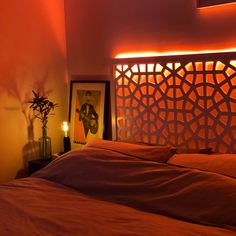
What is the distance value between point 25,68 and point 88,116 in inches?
26.8

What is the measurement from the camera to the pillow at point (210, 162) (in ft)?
6.64

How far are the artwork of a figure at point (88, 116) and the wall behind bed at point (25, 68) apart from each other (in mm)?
313

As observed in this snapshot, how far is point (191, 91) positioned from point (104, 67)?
93 centimetres

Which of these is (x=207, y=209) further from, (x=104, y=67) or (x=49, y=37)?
(x=49, y=37)

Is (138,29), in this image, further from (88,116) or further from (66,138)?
(66,138)

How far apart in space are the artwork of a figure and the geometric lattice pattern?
0.29 m

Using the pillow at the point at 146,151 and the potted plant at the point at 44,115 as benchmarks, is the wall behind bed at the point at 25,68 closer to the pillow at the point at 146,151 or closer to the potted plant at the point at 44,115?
the potted plant at the point at 44,115

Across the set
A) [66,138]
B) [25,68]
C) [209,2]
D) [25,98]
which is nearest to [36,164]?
[66,138]

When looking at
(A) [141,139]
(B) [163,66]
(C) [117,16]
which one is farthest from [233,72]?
(C) [117,16]

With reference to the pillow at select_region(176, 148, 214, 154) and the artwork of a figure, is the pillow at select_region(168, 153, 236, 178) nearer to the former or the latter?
the pillow at select_region(176, 148, 214, 154)

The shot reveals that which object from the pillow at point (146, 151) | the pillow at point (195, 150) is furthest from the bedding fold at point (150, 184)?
the pillow at point (195, 150)

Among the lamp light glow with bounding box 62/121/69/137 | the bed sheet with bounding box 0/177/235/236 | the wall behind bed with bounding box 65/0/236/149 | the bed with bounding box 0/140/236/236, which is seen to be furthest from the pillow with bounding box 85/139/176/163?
the lamp light glow with bounding box 62/121/69/137

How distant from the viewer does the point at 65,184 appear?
236cm

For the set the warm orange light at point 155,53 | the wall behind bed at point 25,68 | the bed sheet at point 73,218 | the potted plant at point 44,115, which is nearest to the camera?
the bed sheet at point 73,218
